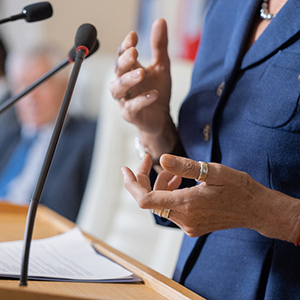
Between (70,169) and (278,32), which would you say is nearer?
(278,32)

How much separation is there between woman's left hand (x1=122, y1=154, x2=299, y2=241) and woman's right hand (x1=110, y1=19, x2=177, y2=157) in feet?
0.55

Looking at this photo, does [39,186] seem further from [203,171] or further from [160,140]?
[160,140]

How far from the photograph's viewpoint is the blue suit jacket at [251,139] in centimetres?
62

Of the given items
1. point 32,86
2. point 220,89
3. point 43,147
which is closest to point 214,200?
point 220,89

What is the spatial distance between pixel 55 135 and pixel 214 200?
8.3 inches

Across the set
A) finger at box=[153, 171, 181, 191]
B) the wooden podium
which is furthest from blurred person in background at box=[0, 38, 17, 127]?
finger at box=[153, 171, 181, 191]

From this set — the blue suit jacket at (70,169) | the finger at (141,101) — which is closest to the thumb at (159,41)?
the finger at (141,101)

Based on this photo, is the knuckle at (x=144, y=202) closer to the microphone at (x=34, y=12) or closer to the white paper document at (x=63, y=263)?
the white paper document at (x=63, y=263)

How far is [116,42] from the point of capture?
2969mm

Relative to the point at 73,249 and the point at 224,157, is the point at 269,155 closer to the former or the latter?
the point at 224,157

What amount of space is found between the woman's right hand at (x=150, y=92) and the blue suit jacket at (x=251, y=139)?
0.19ft

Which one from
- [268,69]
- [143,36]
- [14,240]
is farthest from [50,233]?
[143,36]

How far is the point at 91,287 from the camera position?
48cm

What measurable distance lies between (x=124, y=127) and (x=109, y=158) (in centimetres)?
17
